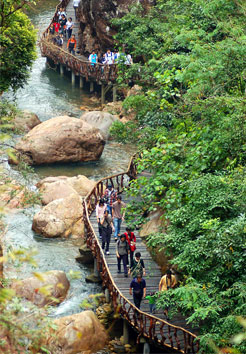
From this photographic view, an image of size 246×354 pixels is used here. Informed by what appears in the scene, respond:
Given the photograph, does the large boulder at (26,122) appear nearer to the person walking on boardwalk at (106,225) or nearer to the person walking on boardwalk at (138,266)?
the person walking on boardwalk at (106,225)

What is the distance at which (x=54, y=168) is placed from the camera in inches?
1085

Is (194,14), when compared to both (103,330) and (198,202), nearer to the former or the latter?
(198,202)

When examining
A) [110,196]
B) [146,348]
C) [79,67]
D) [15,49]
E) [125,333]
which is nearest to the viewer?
[146,348]

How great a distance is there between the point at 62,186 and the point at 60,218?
2.27 metres

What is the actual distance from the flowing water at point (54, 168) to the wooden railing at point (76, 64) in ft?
3.57

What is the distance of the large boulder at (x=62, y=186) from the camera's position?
23.6 m

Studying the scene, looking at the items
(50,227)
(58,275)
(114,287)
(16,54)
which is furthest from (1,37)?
(114,287)

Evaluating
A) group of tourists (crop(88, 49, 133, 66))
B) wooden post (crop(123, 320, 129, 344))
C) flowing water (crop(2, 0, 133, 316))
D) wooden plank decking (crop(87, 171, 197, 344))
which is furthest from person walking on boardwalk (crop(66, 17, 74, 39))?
wooden post (crop(123, 320, 129, 344))

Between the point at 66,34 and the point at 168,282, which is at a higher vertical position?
the point at 66,34

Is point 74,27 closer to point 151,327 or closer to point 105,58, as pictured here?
point 105,58

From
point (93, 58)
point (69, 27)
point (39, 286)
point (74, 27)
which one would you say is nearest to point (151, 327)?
point (39, 286)

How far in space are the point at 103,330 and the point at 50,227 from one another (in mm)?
5954

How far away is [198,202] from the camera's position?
15.1 meters

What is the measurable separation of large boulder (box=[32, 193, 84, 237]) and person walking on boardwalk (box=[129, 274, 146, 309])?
258 inches
